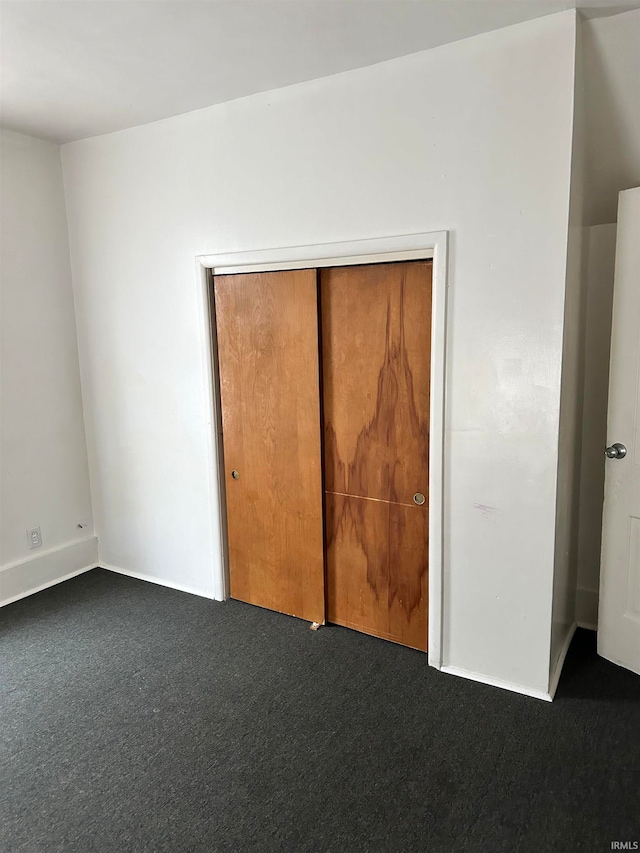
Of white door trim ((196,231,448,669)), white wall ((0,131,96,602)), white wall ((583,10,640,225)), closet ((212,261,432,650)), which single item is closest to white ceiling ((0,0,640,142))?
white wall ((583,10,640,225))

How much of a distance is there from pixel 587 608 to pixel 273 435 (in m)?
1.84

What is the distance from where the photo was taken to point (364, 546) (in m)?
2.90

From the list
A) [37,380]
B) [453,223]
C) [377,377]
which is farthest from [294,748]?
[37,380]

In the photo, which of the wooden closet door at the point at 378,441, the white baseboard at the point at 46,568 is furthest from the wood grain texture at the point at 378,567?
the white baseboard at the point at 46,568

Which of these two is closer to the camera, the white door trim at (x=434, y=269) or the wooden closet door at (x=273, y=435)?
the white door trim at (x=434, y=269)

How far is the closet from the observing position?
2.67m

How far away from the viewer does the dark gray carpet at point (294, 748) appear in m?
1.85

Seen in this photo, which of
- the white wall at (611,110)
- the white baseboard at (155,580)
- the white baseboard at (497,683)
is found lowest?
the white baseboard at (497,683)

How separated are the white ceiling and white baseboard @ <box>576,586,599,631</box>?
2.51m

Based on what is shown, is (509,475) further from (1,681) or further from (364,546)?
(1,681)

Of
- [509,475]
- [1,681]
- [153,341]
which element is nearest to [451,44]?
[509,475]

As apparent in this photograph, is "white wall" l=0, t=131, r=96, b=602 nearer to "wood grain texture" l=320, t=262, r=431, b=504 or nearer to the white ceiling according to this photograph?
the white ceiling

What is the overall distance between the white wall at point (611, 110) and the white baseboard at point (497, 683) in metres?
2.08

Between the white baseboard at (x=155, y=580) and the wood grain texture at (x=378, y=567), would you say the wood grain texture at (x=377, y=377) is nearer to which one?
the wood grain texture at (x=378, y=567)
